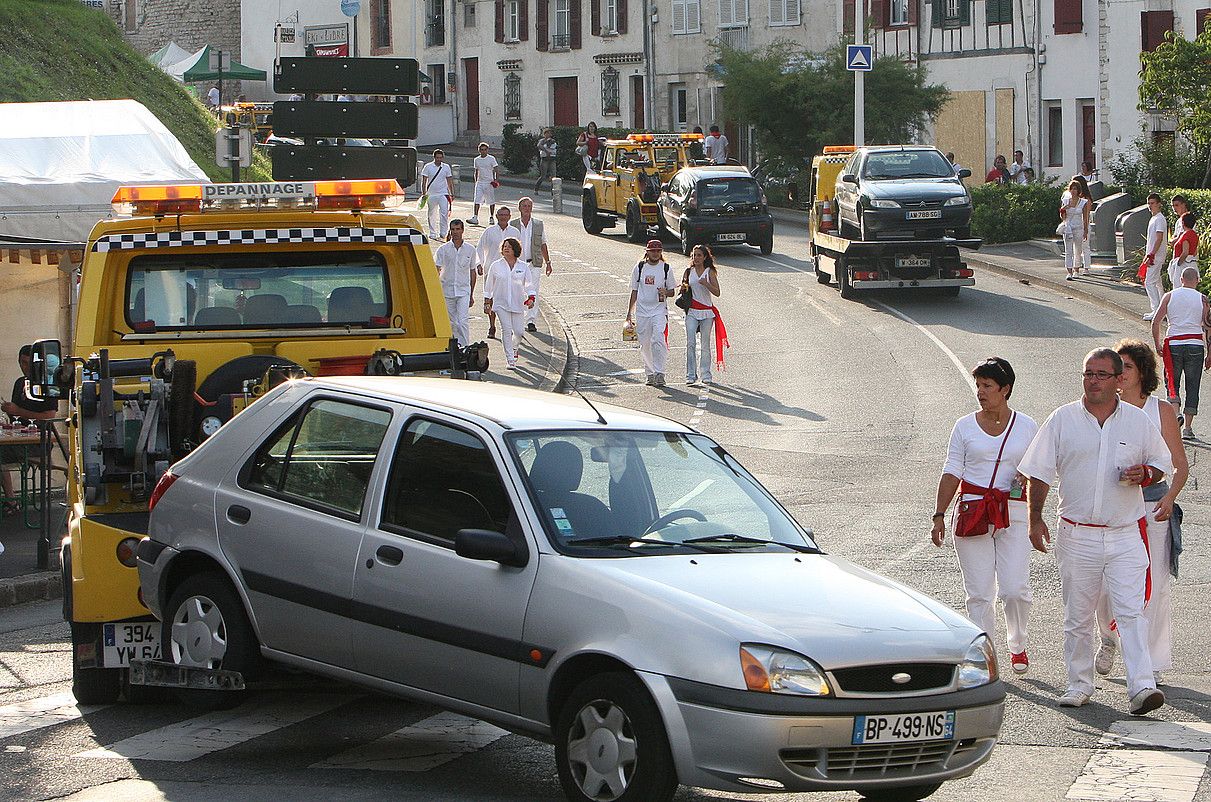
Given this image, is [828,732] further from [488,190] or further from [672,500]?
[488,190]

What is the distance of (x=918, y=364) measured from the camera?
23.4m

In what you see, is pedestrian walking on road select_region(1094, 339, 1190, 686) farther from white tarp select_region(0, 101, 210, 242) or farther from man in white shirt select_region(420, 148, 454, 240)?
man in white shirt select_region(420, 148, 454, 240)

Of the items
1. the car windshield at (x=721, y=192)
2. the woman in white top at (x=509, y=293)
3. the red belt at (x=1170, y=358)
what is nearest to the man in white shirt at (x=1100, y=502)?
the red belt at (x=1170, y=358)

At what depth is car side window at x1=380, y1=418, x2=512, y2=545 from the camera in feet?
22.7

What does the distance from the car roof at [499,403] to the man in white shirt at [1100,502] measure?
7.02 ft

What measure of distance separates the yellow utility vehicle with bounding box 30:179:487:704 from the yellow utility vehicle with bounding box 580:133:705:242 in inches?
1082

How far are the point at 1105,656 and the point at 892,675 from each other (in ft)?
11.9

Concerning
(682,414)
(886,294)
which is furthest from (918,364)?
(886,294)

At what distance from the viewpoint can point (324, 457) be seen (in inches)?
300

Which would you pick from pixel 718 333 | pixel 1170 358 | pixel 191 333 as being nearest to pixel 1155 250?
pixel 718 333

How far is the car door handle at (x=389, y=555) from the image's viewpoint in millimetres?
7055

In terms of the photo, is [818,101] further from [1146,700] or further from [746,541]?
[746,541]

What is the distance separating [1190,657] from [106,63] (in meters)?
30.2

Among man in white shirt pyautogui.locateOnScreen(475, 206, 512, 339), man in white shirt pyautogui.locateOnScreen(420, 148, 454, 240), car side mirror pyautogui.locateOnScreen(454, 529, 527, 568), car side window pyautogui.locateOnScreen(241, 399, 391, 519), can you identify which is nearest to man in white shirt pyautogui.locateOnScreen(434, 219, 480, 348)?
man in white shirt pyautogui.locateOnScreen(475, 206, 512, 339)
